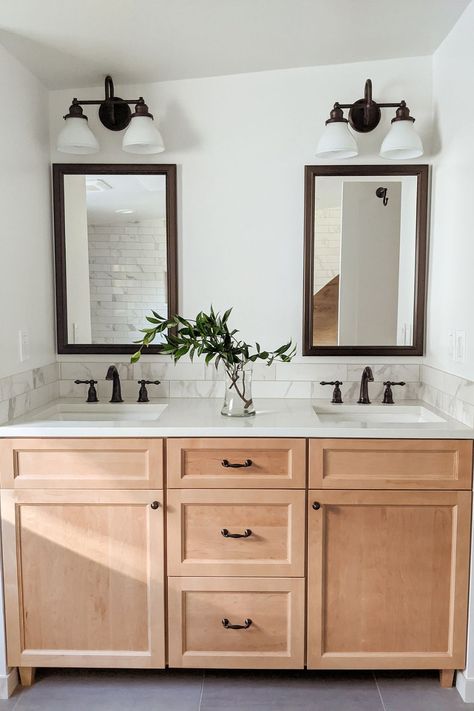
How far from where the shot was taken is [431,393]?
2.35 m

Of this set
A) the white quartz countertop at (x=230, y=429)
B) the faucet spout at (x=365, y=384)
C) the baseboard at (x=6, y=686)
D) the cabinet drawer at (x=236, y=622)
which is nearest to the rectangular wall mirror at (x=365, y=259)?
the faucet spout at (x=365, y=384)

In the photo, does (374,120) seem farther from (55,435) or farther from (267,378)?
(55,435)

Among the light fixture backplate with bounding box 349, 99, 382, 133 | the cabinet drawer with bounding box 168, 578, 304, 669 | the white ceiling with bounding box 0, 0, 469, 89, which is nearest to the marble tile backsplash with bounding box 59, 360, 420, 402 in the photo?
the cabinet drawer with bounding box 168, 578, 304, 669

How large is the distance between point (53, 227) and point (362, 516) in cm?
174

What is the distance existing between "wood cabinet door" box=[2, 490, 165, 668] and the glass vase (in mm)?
418

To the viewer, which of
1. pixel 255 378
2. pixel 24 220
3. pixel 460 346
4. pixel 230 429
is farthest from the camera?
pixel 255 378

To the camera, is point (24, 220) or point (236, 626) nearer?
point (236, 626)

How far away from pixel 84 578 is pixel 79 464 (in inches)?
16.1

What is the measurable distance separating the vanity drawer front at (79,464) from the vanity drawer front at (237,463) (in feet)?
0.24

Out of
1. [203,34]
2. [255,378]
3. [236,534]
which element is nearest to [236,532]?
[236,534]

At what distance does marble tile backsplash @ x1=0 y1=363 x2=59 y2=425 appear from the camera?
6.70 ft

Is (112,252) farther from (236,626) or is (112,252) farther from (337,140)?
(236,626)

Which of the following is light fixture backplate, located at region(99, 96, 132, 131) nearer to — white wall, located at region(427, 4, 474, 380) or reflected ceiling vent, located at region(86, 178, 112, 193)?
reflected ceiling vent, located at region(86, 178, 112, 193)

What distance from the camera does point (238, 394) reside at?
83.5 inches
